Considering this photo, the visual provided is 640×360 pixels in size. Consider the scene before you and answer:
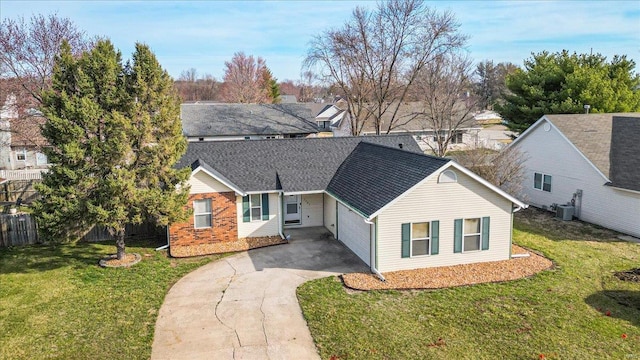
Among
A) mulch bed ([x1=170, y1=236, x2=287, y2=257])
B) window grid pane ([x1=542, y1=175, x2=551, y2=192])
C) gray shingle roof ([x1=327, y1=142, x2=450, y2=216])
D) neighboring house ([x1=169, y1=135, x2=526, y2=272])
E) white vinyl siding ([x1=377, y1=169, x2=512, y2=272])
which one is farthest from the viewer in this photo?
window grid pane ([x1=542, y1=175, x2=551, y2=192])

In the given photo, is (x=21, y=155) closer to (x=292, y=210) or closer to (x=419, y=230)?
(x=292, y=210)

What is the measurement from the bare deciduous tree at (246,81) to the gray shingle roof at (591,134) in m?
50.8

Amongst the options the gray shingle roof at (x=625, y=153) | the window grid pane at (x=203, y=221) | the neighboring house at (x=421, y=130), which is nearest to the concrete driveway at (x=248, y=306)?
the window grid pane at (x=203, y=221)

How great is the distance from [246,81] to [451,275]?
214 ft

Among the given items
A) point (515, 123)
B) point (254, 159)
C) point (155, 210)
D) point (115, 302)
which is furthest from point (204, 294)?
point (515, 123)

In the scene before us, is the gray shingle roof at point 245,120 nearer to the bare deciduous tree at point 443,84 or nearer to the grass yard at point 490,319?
the bare deciduous tree at point 443,84

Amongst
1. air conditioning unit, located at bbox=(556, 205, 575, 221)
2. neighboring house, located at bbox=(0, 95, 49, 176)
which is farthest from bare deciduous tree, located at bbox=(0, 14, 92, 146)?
air conditioning unit, located at bbox=(556, 205, 575, 221)

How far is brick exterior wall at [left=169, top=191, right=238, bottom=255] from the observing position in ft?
59.3

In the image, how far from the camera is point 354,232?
17141mm

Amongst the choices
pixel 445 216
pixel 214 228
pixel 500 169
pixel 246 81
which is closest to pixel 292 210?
pixel 214 228

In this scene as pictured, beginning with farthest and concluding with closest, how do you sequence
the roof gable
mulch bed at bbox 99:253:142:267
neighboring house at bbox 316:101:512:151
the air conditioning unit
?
neighboring house at bbox 316:101:512:151 < the air conditioning unit < the roof gable < mulch bed at bbox 99:253:142:267

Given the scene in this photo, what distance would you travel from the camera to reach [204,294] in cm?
1376

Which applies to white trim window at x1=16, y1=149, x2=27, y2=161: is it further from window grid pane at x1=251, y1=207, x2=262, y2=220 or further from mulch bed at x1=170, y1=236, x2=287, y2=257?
window grid pane at x1=251, y1=207, x2=262, y2=220

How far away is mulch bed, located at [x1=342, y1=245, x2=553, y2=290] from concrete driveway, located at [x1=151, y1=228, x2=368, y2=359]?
1.12 m
